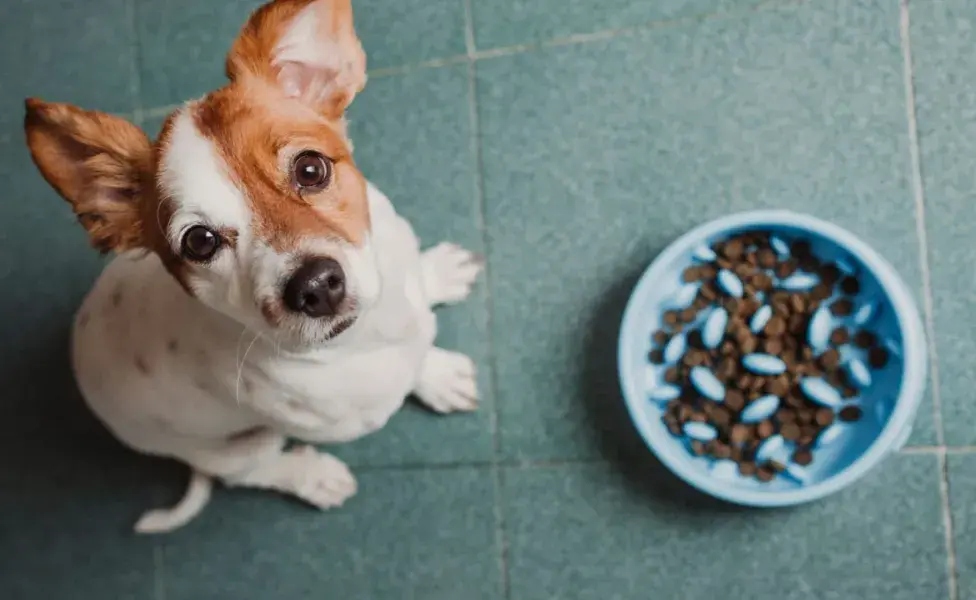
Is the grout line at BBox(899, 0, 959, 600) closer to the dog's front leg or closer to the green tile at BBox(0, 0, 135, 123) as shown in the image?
the dog's front leg

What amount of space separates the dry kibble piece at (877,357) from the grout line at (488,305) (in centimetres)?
92

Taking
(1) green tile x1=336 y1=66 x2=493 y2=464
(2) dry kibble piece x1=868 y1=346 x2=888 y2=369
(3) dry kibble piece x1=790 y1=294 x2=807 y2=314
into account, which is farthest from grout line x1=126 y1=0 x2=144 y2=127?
(2) dry kibble piece x1=868 y1=346 x2=888 y2=369

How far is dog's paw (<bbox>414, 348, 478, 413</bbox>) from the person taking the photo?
2193 mm

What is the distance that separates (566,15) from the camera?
2.29 meters

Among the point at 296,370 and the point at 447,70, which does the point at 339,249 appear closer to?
the point at 296,370

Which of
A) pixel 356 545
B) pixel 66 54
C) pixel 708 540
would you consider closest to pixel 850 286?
pixel 708 540

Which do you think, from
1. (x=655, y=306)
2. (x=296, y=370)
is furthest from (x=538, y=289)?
(x=296, y=370)

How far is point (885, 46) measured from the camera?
7.07 feet

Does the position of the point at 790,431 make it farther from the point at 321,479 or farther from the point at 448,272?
the point at 321,479

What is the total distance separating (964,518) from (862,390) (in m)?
0.41

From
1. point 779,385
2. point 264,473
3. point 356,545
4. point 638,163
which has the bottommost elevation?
point 356,545

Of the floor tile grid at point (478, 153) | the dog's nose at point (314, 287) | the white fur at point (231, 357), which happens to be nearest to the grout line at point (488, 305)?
the floor tile grid at point (478, 153)

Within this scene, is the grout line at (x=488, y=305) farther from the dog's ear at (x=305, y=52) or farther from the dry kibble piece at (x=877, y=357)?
the dry kibble piece at (x=877, y=357)

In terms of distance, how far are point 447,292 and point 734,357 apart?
73 cm
